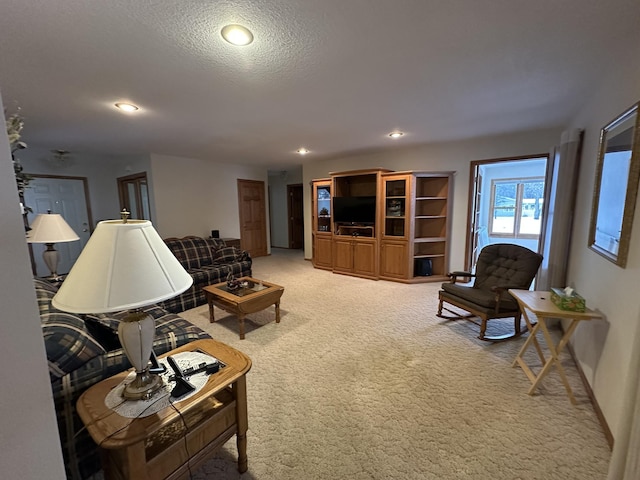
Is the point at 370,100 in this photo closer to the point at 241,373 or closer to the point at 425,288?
the point at 241,373

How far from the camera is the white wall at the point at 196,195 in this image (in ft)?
17.0

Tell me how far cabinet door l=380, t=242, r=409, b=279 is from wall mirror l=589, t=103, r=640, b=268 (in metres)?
2.61

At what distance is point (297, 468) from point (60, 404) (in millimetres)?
1183

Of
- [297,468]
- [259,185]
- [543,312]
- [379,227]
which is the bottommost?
[297,468]

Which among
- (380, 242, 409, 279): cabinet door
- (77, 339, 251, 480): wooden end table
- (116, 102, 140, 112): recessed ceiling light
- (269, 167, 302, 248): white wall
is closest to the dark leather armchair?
(380, 242, 409, 279): cabinet door

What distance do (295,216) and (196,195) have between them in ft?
10.3

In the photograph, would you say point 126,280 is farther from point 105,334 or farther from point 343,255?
point 343,255

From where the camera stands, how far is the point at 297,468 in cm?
148

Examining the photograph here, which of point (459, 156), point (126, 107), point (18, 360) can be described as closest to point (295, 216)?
point (459, 156)

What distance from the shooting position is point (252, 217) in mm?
7035

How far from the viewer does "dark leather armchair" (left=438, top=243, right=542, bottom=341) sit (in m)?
2.73

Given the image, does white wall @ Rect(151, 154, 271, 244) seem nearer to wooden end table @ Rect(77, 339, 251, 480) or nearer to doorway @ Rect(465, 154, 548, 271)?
wooden end table @ Rect(77, 339, 251, 480)

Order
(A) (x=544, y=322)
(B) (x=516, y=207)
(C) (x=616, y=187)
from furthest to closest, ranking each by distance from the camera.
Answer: (B) (x=516, y=207)
(A) (x=544, y=322)
(C) (x=616, y=187)

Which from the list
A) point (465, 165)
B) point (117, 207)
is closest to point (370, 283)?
point (465, 165)
